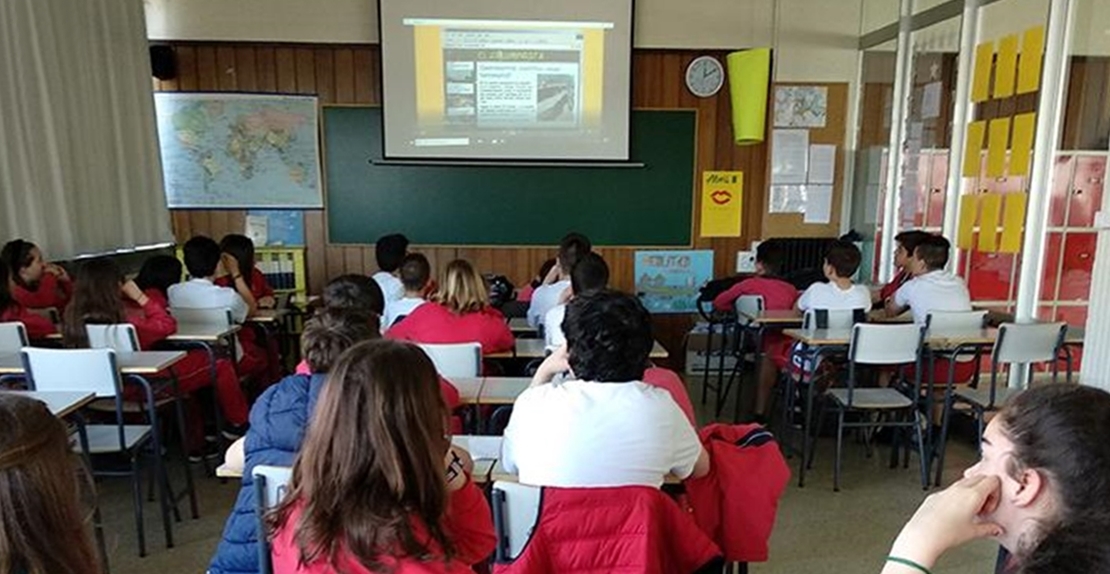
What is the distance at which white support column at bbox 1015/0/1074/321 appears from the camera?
13.1 feet

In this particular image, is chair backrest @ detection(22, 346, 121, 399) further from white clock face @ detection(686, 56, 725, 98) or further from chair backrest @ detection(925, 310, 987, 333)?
white clock face @ detection(686, 56, 725, 98)

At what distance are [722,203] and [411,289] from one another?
3.21 m

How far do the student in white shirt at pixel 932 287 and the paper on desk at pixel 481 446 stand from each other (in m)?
2.71

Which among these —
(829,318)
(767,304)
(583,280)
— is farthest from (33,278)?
(829,318)

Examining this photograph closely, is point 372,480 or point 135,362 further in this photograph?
point 135,362

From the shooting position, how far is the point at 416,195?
5.80 meters

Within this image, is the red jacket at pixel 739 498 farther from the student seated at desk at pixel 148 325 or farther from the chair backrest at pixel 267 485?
the student seated at desk at pixel 148 325

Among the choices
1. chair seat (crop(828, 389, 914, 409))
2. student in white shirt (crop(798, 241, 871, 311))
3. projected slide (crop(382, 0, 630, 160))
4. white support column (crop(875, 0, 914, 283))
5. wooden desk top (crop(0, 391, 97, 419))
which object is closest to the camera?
wooden desk top (crop(0, 391, 97, 419))

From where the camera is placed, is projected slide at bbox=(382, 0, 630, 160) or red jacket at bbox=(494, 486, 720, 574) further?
projected slide at bbox=(382, 0, 630, 160)

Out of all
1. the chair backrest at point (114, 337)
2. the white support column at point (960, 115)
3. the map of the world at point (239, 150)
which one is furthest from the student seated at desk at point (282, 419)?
the white support column at point (960, 115)

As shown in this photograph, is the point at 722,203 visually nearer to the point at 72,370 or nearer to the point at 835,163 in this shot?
the point at 835,163

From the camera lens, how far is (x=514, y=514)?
1.67 m

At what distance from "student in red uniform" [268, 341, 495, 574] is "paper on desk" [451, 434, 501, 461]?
33.2 inches

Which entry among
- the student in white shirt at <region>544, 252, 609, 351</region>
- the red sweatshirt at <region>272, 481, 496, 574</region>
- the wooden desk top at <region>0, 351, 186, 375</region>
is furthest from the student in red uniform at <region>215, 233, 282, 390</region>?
the red sweatshirt at <region>272, 481, 496, 574</region>
